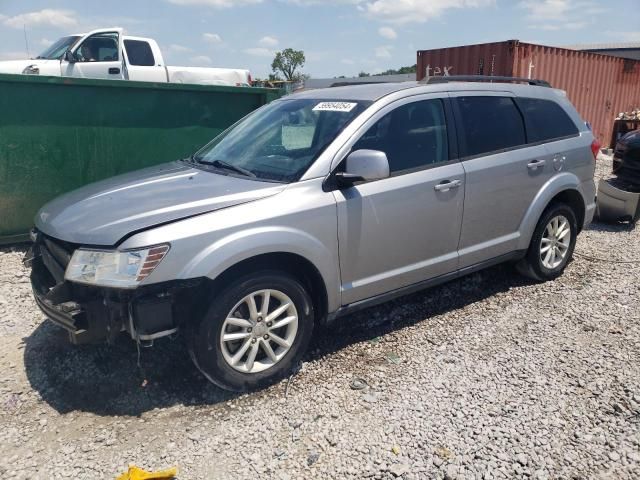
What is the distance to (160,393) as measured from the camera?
3.20 metres

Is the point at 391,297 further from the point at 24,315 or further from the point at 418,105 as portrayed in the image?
the point at 24,315

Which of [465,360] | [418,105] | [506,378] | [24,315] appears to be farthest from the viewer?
[24,315]

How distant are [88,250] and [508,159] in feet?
10.4

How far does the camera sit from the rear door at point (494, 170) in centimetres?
402

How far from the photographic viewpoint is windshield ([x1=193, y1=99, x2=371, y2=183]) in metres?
3.44

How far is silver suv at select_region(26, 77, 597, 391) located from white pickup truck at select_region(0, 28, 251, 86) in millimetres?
8911

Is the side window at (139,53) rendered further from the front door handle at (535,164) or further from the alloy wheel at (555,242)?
the alloy wheel at (555,242)

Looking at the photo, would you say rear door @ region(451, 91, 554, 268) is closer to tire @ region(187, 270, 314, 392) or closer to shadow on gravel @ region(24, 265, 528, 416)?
shadow on gravel @ region(24, 265, 528, 416)

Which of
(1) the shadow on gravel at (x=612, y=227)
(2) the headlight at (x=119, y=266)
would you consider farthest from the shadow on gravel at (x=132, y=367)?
(1) the shadow on gravel at (x=612, y=227)

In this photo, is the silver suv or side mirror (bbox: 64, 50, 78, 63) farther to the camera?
side mirror (bbox: 64, 50, 78, 63)

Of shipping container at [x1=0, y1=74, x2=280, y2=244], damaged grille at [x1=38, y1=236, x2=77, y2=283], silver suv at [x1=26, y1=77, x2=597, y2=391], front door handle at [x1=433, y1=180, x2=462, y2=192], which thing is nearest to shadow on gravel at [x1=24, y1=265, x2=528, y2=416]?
silver suv at [x1=26, y1=77, x2=597, y2=391]

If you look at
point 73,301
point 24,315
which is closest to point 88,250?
point 73,301

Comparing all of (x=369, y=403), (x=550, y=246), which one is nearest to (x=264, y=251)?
(x=369, y=403)

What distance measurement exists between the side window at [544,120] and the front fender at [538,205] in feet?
1.26
